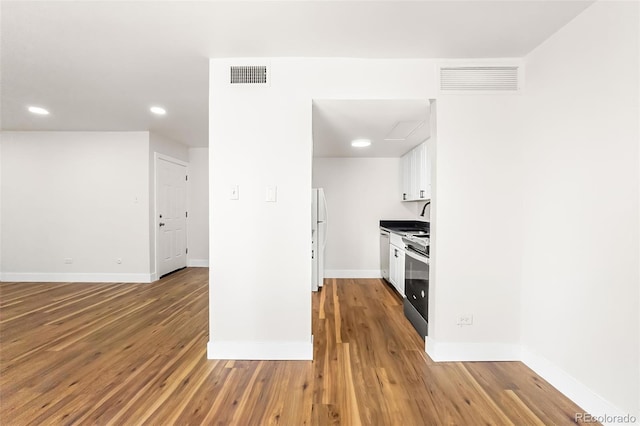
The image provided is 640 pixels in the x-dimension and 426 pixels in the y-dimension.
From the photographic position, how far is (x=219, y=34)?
1.83 metres

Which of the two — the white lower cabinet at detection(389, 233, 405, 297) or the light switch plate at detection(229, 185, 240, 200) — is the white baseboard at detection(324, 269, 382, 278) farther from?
the light switch plate at detection(229, 185, 240, 200)

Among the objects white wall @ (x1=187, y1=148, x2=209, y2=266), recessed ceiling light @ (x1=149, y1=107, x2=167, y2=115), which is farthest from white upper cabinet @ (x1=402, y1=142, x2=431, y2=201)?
white wall @ (x1=187, y1=148, x2=209, y2=266)

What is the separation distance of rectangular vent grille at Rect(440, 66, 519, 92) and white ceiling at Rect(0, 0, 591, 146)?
0.11 meters

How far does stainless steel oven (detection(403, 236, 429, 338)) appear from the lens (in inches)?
98.1

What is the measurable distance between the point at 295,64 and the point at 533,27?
1.64 metres

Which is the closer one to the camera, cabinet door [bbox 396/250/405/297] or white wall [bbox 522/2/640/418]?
white wall [bbox 522/2/640/418]

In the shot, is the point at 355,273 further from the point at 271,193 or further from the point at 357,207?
the point at 271,193

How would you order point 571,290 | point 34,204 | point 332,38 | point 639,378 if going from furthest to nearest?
1. point 34,204
2. point 332,38
3. point 571,290
4. point 639,378

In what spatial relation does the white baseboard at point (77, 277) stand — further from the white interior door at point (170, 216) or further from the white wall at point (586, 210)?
the white wall at point (586, 210)

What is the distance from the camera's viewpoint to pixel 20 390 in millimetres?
1768

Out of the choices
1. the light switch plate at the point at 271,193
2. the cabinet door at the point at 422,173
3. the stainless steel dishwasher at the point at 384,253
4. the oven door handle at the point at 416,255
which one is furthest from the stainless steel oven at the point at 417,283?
the light switch plate at the point at 271,193

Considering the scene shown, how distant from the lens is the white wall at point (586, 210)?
1.41 metres

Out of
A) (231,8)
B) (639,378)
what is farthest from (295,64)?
(639,378)

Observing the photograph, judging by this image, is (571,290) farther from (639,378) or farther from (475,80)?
(475,80)
